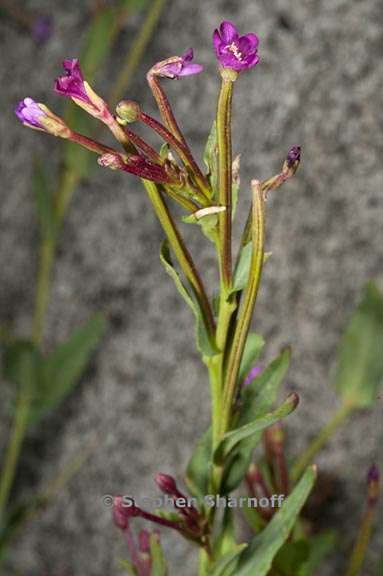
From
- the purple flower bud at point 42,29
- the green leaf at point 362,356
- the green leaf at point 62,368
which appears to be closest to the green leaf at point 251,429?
the green leaf at point 362,356

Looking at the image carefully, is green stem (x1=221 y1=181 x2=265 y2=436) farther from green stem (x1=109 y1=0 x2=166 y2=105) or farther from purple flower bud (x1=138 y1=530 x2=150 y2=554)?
green stem (x1=109 y1=0 x2=166 y2=105)

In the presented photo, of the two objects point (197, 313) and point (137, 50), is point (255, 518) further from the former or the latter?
point (137, 50)

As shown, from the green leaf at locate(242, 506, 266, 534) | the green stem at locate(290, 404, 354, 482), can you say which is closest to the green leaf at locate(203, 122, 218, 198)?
the green leaf at locate(242, 506, 266, 534)

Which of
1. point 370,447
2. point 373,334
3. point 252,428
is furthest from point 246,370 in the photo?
point 370,447

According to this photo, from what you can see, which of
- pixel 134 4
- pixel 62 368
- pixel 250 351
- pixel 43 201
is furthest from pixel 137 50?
pixel 250 351

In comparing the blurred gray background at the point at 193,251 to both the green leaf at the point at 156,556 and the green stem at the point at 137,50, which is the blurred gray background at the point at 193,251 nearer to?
the green stem at the point at 137,50

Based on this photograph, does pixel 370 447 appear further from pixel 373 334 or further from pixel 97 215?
pixel 97 215
